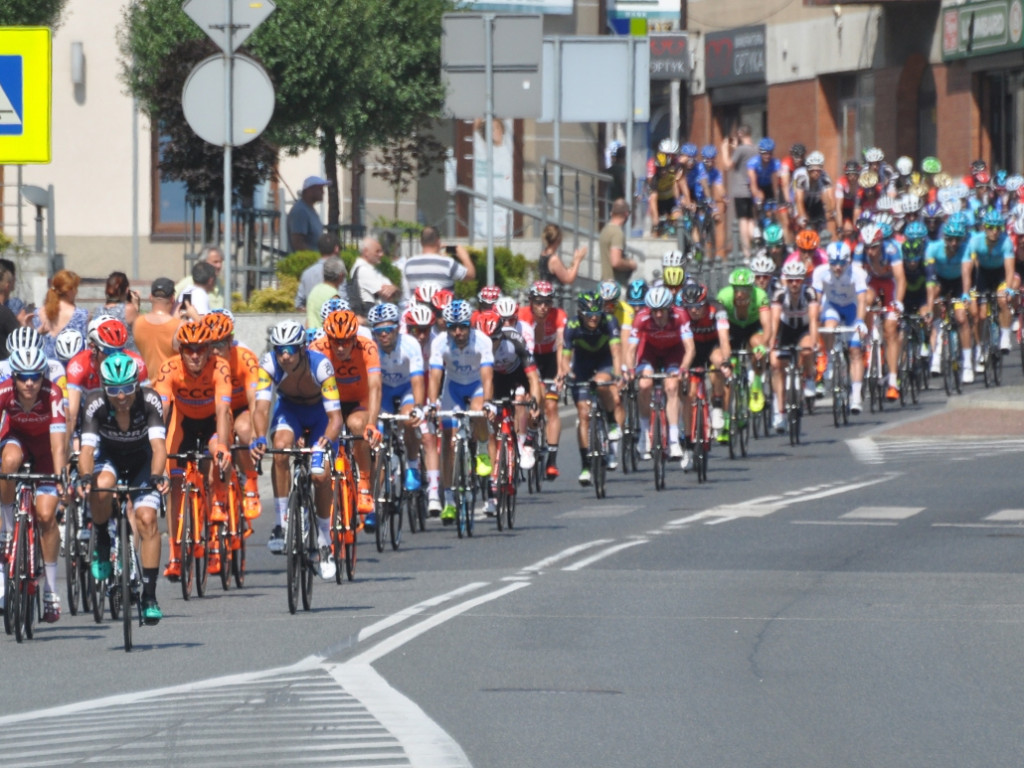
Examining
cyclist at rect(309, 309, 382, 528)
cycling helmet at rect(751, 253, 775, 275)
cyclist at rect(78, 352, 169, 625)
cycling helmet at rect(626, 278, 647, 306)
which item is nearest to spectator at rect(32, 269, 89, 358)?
cyclist at rect(309, 309, 382, 528)

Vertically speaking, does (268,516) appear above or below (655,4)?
below

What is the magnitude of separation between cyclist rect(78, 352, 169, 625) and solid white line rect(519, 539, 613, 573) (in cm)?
363

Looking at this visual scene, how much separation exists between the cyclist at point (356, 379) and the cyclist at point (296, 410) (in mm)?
632

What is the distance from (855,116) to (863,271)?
933 inches

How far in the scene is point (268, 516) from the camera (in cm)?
2091

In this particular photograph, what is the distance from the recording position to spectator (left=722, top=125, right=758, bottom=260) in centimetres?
3400

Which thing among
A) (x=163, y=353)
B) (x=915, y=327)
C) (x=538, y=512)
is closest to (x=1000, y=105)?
(x=915, y=327)

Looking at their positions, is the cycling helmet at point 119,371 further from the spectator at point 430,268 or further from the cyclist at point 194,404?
the spectator at point 430,268

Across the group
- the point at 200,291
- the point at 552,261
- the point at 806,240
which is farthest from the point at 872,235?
the point at 200,291

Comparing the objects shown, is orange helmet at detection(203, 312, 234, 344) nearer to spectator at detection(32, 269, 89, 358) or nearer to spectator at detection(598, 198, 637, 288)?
spectator at detection(32, 269, 89, 358)

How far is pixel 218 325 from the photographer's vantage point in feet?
51.0

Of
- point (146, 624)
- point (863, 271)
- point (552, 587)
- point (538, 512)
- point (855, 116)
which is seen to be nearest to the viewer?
point (146, 624)

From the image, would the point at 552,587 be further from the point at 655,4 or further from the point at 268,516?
the point at 655,4

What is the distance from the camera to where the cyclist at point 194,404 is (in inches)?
599
